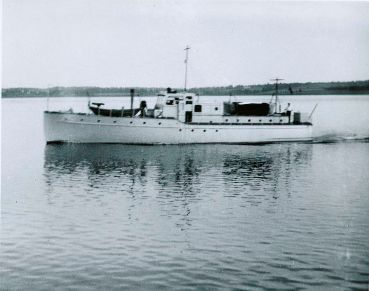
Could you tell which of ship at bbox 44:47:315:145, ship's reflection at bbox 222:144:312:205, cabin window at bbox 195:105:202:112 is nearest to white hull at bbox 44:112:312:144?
ship at bbox 44:47:315:145

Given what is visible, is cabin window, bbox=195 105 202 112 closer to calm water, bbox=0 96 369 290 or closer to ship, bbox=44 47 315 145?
ship, bbox=44 47 315 145

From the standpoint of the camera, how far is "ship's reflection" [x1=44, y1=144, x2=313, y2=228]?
21281 mm

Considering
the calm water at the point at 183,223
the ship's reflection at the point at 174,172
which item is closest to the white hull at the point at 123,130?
the ship's reflection at the point at 174,172

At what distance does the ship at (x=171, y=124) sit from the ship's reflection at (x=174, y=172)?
1.51 metres

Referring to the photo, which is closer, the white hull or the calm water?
the calm water

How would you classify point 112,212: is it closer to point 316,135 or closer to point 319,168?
point 319,168

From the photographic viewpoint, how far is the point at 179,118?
130ft

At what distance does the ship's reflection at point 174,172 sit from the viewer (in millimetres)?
21281

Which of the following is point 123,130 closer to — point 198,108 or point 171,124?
point 171,124

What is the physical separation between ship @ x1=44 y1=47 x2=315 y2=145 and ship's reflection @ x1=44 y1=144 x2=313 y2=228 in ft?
4.96

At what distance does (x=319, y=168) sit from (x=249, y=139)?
13296 millimetres

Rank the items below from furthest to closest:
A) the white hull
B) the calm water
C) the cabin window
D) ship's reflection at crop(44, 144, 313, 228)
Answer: the cabin window
the white hull
ship's reflection at crop(44, 144, 313, 228)
the calm water

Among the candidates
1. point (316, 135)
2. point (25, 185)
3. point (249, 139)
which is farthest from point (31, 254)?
point (316, 135)

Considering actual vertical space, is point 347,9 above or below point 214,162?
above
